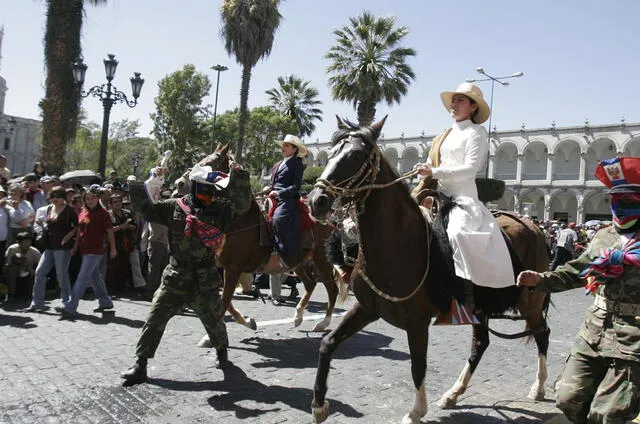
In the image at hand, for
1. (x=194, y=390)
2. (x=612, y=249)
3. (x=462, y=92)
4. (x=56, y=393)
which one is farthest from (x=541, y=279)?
(x=56, y=393)

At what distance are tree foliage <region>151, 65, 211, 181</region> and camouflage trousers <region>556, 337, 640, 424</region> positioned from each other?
3195 centimetres

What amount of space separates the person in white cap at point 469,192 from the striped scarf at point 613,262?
1.05 meters

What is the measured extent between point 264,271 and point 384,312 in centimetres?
396

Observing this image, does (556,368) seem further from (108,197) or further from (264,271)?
(108,197)

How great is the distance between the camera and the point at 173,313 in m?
5.60

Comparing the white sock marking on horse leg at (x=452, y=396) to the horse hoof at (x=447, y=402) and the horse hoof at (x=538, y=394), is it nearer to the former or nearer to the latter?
the horse hoof at (x=447, y=402)

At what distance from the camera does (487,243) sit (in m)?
4.55

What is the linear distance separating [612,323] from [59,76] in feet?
63.2

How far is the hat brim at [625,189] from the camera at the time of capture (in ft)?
11.2

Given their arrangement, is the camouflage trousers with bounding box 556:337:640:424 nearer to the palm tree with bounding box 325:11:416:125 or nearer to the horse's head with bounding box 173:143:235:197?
the horse's head with bounding box 173:143:235:197

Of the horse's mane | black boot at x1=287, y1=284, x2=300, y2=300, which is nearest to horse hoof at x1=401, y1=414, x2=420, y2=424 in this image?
the horse's mane

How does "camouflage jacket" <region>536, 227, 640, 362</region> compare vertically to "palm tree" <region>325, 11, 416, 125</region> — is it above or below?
below

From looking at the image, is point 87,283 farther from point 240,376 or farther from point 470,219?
point 470,219

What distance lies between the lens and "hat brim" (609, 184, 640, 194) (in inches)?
135
